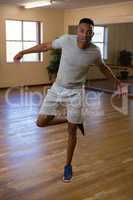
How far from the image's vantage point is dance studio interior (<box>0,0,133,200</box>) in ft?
8.69

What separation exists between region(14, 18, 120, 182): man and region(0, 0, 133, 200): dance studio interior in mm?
19

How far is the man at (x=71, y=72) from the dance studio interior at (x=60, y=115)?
0.06 ft

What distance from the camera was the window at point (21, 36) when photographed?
816cm

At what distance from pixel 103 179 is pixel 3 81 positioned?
19.2 feet

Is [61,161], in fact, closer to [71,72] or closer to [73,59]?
[71,72]

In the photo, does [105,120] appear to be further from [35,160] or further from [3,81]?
[3,81]

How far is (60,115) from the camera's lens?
2912 millimetres

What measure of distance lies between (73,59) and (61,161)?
124cm

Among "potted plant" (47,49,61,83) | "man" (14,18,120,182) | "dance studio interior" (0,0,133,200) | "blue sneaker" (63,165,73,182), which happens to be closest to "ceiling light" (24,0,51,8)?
"dance studio interior" (0,0,133,200)

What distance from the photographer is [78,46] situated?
248cm

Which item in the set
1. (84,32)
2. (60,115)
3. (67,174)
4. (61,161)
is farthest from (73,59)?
(61,161)

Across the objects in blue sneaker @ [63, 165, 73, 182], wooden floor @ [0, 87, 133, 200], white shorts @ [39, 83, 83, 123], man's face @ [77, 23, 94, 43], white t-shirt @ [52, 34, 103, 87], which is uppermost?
man's face @ [77, 23, 94, 43]

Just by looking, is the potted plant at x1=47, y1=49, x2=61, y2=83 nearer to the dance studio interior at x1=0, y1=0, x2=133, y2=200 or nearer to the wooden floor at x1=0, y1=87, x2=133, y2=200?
the dance studio interior at x1=0, y1=0, x2=133, y2=200

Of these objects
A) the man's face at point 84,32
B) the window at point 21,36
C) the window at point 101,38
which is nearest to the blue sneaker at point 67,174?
the man's face at point 84,32
